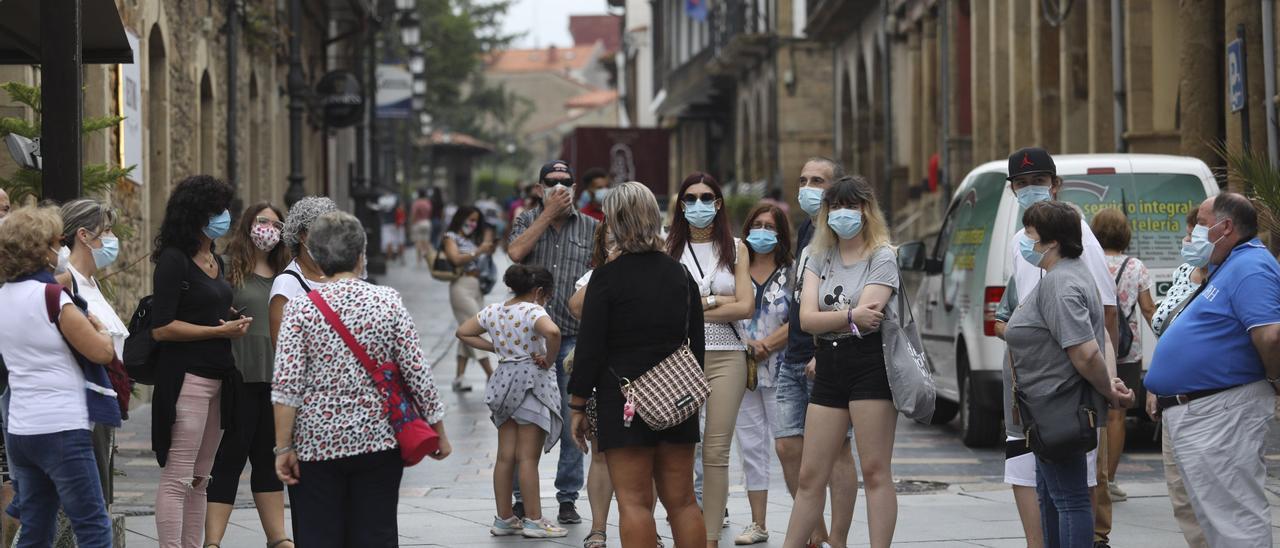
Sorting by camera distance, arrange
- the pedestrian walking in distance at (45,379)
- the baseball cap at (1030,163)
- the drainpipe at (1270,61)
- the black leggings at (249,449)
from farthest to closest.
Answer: the drainpipe at (1270,61) → the baseball cap at (1030,163) → the black leggings at (249,449) → the pedestrian walking in distance at (45,379)

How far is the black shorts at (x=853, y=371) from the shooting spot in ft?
24.2

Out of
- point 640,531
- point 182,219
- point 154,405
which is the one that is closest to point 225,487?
point 154,405

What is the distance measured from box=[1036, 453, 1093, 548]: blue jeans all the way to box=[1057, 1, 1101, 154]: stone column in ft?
53.2

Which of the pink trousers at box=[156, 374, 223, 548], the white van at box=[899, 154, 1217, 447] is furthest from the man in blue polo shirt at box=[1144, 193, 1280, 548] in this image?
the white van at box=[899, 154, 1217, 447]

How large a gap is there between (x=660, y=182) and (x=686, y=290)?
41.9m

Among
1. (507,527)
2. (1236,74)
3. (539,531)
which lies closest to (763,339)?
(539,531)

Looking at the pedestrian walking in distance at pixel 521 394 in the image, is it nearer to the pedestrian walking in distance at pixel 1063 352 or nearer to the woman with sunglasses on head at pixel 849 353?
the woman with sunglasses on head at pixel 849 353

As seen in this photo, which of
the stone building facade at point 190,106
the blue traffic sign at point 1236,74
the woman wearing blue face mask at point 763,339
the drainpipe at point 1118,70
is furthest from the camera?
the drainpipe at point 1118,70

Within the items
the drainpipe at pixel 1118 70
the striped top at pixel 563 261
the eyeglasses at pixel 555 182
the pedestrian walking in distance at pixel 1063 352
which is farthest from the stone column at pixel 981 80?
the pedestrian walking in distance at pixel 1063 352

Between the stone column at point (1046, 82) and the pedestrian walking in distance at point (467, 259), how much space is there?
947 centimetres

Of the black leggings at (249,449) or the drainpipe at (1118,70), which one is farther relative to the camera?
the drainpipe at (1118,70)

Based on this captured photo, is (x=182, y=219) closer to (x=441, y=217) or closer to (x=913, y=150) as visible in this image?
(x=913, y=150)

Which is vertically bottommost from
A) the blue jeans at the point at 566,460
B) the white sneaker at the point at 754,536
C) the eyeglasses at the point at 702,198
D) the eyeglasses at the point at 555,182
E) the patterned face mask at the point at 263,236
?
the white sneaker at the point at 754,536

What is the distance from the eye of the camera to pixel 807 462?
7.51 m
